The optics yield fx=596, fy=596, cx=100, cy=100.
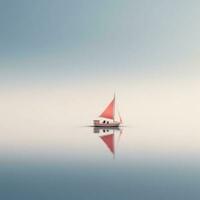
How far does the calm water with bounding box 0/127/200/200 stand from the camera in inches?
1766

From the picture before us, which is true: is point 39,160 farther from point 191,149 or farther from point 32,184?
point 191,149

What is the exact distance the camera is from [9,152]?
246ft

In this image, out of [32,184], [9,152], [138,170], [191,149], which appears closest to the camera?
[32,184]

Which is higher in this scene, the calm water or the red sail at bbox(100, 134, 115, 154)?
the red sail at bbox(100, 134, 115, 154)

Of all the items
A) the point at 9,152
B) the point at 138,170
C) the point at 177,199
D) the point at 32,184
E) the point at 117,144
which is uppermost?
the point at 117,144

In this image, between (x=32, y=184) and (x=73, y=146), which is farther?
(x=73, y=146)

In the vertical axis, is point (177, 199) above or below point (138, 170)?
below

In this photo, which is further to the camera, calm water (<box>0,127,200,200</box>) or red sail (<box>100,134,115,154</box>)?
red sail (<box>100,134,115,154</box>)

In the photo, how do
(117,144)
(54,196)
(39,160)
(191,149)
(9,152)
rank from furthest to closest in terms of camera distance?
1. (117,144)
2. (191,149)
3. (9,152)
4. (39,160)
5. (54,196)

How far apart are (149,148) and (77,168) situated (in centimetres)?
2686

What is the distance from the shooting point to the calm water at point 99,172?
147ft

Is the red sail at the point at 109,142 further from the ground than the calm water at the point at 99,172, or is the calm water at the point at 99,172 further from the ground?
the red sail at the point at 109,142

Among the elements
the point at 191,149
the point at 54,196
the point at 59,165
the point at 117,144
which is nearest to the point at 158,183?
the point at 54,196

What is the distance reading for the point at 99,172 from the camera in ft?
186
